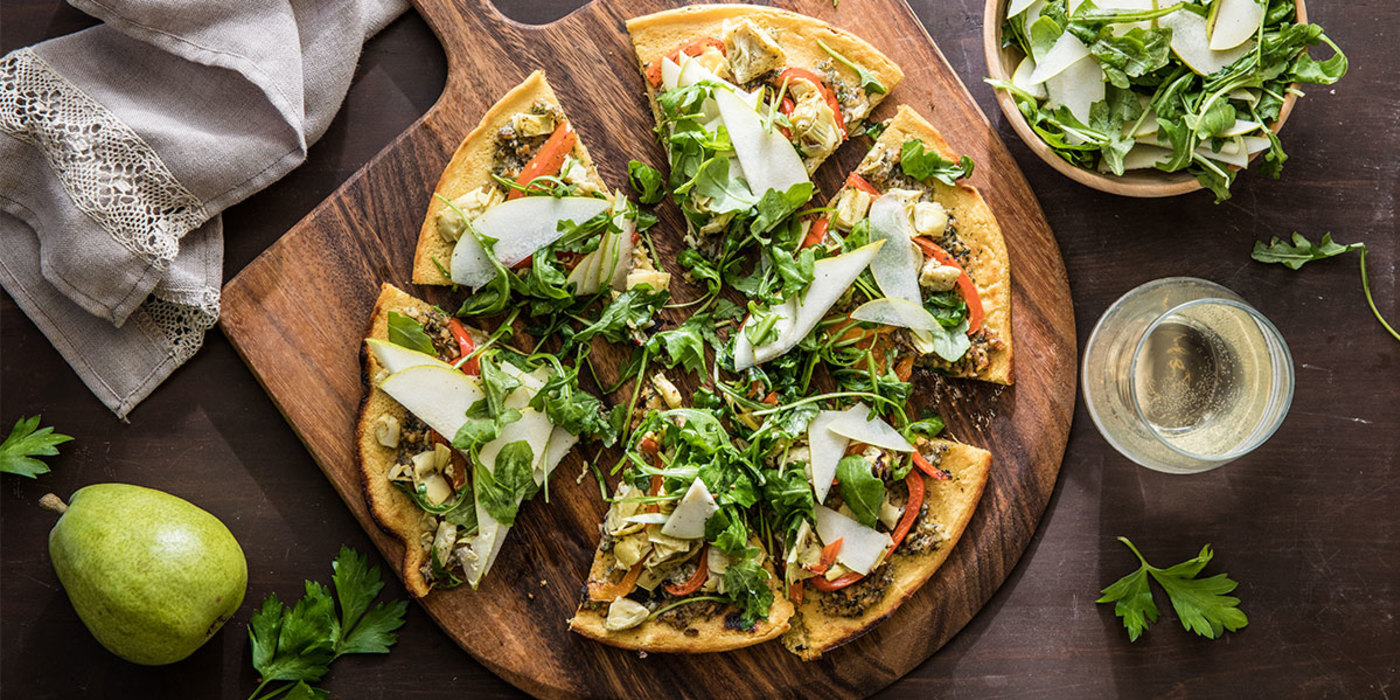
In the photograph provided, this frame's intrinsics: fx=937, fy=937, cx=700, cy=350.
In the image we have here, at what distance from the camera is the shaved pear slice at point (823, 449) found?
343 cm

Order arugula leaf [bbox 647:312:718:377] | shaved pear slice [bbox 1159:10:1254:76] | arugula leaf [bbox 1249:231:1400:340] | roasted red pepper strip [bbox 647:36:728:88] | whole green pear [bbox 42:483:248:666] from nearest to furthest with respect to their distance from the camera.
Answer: whole green pear [bbox 42:483:248:666]
shaved pear slice [bbox 1159:10:1254:76]
arugula leaf [bbox 647:312:718:377]
roasted red pepper strip [bbox 647:36:728:88]
arugula leaf [bbox 1249:231:1400:340]

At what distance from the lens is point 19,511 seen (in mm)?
3645

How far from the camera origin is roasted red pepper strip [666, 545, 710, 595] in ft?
11.4

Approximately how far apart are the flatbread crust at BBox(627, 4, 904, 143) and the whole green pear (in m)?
2.31

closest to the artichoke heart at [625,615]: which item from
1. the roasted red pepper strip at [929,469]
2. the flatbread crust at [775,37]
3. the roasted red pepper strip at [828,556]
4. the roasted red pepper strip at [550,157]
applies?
the roasted red pepper strip at [828,556]

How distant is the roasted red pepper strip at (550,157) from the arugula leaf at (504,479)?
0.96 meters

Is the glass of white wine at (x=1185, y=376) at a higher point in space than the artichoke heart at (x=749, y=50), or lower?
lower

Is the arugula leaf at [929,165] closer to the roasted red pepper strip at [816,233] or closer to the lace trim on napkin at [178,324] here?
the roasted red pepper strip at [816,233]

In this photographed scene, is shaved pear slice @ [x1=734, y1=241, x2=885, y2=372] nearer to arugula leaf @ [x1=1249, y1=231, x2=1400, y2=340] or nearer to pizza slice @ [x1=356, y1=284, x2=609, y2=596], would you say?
pizza slice @ [x1=356, y1=284, x2=609, y2=596]

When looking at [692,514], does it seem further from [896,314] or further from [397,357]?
[397,357]

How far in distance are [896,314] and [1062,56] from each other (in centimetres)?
107

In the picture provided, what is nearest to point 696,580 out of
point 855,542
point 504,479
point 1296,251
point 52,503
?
point 855,542

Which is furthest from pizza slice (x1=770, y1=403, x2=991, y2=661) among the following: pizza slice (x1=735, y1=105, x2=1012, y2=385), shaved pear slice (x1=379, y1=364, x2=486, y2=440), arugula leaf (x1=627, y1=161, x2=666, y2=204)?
shaved pear slice (x1=379, y1=364, x2=486, y2=440)

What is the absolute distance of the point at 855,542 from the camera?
3438mm
